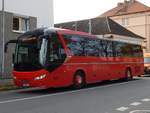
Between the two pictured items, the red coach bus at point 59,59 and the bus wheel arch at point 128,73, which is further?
the bus wheel arch at point 128,73

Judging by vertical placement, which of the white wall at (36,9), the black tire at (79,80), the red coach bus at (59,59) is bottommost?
the black tire at (79,80)

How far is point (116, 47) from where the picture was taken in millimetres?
28656

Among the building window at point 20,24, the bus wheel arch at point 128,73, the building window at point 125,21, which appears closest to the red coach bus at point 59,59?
the bus wheel arch at point 128,73

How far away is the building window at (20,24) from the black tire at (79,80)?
32.4 feet

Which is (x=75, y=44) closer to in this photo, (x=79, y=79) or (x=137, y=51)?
(x=79, y=79)

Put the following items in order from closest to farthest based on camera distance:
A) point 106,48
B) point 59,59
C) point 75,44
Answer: point 59,59 → point 75,44 → point 106,48

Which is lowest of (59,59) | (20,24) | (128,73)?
(128,73)

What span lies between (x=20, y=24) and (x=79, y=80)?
1060 centimetres

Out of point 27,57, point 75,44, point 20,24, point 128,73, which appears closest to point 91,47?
point 75,44

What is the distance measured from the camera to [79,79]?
23047 millimetres

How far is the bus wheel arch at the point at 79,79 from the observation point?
74.5 feet

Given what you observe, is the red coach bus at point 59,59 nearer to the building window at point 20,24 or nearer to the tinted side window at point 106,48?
the tinted side window at point 106,48

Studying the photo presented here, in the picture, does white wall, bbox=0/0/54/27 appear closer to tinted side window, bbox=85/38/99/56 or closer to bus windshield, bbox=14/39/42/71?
tinted side window, bbox=85/38/99/56

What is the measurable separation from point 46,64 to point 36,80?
0.87m
